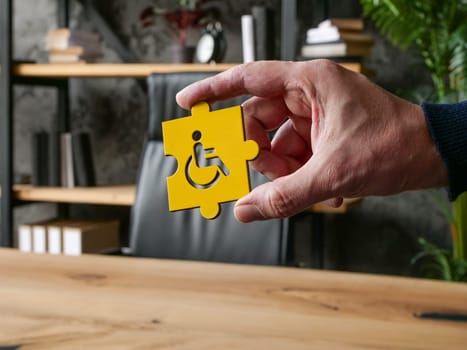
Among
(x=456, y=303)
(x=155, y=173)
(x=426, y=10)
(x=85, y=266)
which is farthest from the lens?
(x=426, y=10)

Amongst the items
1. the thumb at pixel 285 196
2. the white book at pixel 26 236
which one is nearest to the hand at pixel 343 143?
the thumb at pixel 285 196

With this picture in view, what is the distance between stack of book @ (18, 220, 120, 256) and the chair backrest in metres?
0.82

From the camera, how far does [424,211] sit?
9.71ft

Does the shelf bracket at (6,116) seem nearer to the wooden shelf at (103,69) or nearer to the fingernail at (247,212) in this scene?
the wooden shelf at (103,69)

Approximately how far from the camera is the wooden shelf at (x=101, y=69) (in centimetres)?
256

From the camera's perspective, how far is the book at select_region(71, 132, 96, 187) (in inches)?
113

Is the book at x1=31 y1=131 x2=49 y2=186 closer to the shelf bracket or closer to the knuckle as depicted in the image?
the shelf bracket

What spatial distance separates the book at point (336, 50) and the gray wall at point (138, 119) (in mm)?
379

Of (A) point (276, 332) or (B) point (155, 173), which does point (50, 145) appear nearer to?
(B) point (155, 173)

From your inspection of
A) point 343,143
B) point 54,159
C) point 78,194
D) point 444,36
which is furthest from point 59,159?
point 343,143

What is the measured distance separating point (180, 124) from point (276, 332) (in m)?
0.31

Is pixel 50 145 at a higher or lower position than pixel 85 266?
higher

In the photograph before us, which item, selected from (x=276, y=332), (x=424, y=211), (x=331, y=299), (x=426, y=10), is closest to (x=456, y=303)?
(x=331, y=299)

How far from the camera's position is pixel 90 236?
2824mm
